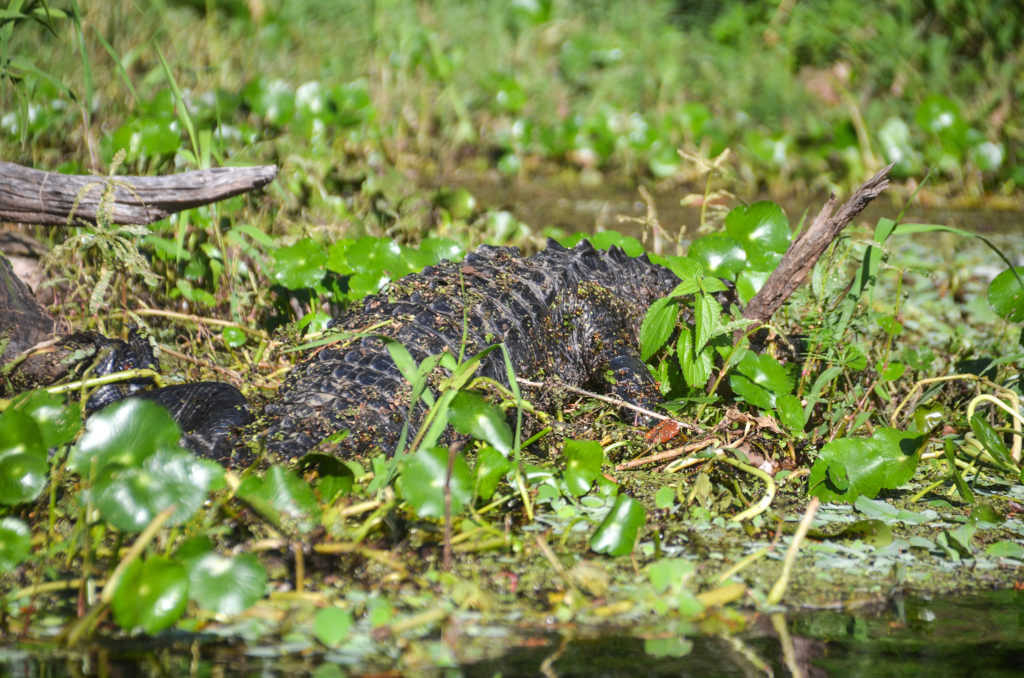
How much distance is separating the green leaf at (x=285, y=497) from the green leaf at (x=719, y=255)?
1.43 metres

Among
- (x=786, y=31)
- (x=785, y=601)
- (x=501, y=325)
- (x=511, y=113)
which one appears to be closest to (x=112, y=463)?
(x=501, y=325)

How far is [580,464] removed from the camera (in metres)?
2.08

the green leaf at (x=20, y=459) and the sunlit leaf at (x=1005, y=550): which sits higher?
the green leaf at (x=20, y=459)

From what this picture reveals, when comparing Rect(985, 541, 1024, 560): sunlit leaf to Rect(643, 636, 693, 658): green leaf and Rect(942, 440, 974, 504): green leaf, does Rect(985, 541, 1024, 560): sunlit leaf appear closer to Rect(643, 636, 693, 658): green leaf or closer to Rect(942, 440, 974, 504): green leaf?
Rect(942, 440, 974, 504): green leaf

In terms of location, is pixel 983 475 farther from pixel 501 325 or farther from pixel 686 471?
pixel 501 325

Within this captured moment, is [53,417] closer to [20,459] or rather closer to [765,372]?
[20,459]

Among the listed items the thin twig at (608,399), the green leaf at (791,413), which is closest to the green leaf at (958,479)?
the green leaf at (791,413)

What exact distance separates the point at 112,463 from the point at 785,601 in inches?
52.0

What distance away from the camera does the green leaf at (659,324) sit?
90.0 inches

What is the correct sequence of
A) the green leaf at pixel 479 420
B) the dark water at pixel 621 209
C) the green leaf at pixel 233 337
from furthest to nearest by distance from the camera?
the dark water at pixel 621 209
the green leaf at pixel 233 337
the green leaf at pixel 479 420

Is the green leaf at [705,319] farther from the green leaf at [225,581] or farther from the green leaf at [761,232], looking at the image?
the green leaf at [225,581]

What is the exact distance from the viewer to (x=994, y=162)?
17.1 feet

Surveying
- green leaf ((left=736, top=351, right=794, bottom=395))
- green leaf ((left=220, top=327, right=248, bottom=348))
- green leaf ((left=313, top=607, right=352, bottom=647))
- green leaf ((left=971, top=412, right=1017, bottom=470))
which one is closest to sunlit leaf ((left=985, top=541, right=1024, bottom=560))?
green leaf ((left=971, top=412, right=1017, bottom=470))

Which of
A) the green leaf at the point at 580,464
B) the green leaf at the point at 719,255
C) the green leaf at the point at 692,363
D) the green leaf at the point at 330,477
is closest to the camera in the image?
the green leaf at the point at 330,477
